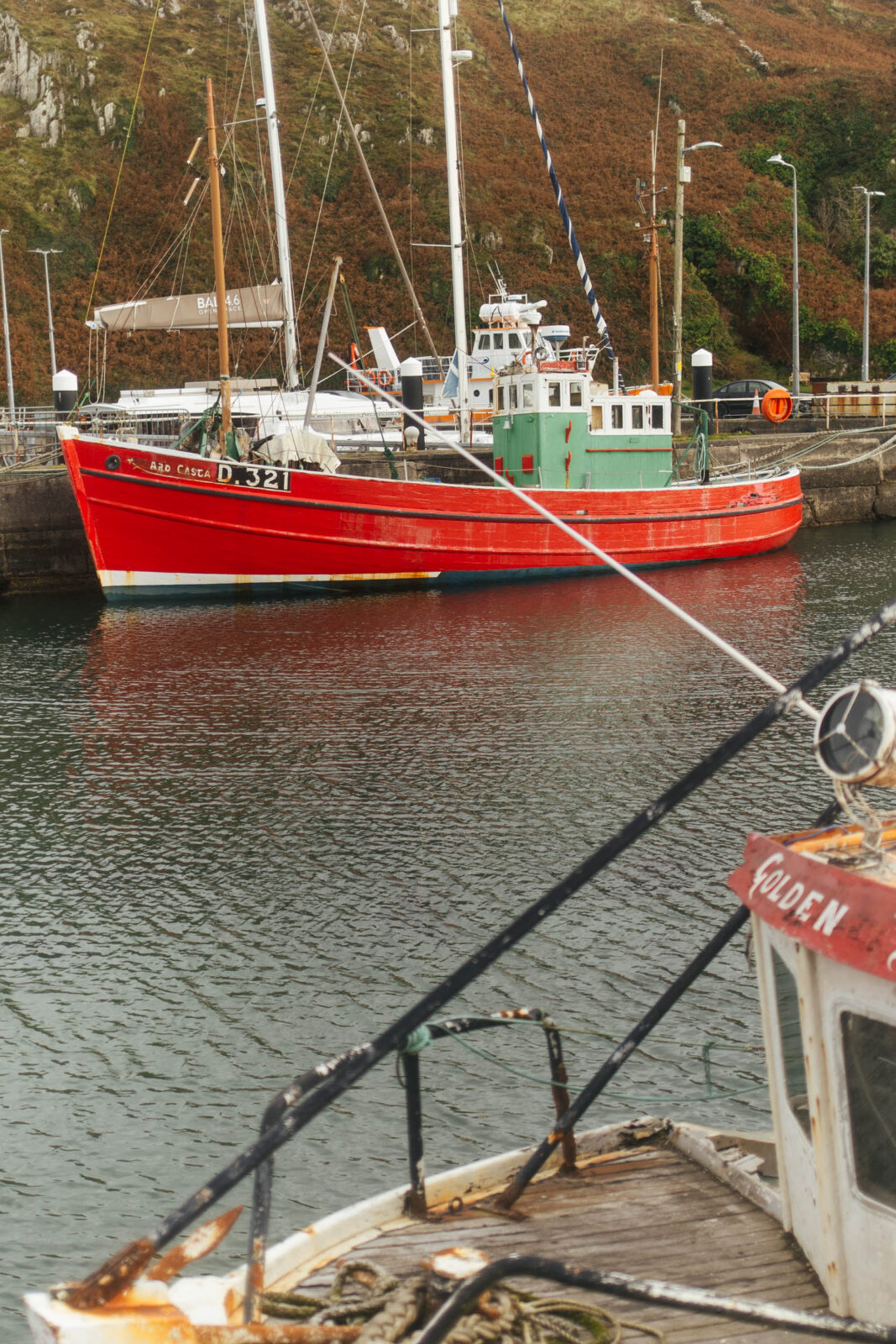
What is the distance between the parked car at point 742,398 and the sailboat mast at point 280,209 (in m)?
16.2

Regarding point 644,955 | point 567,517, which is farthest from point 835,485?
point 644,955

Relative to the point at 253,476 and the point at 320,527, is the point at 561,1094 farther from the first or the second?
the point at 320,527


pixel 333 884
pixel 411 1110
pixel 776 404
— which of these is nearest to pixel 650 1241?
pixel 411 1110

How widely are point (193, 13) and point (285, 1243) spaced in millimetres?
78032

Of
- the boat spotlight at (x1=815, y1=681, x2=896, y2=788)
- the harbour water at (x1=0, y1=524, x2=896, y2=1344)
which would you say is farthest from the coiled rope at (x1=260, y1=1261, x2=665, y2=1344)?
the harbour water at (x1=0, y1=524, x2=896, y2=1344)

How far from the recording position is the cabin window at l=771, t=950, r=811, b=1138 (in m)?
4.05

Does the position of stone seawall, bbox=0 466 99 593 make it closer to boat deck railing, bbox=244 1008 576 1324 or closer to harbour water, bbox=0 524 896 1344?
harbour water, bbox=0 524 896 1344

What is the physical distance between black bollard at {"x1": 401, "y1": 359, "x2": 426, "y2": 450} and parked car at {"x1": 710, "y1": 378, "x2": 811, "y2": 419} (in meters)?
12.4

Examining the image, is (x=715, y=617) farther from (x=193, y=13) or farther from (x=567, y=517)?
(x=193, y=13)

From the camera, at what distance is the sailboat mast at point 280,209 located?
91.4 feet

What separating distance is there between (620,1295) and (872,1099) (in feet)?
3.33

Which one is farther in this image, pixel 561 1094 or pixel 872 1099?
pixel 561 1094

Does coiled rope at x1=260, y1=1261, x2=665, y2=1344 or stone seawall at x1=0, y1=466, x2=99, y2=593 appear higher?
stone seawall at x1=0, y1=466, x2=99, y2=593

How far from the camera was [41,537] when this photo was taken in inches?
1070
